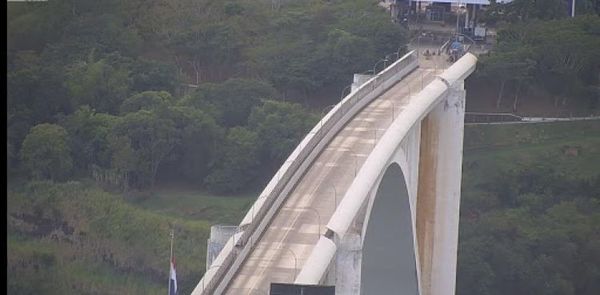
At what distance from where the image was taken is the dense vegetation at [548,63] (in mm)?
46375

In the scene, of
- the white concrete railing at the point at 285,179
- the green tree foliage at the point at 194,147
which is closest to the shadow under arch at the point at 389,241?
the white concrete railing at the point at 285,179

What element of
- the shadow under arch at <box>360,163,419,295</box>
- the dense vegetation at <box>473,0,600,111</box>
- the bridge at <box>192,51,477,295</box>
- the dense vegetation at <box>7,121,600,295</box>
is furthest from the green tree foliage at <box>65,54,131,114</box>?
the shadow under arch at <box>360,163,419,295</box>

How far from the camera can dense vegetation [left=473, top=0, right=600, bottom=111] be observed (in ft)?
152

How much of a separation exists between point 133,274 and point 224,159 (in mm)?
6611

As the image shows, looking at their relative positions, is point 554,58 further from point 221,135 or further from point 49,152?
point 49,152

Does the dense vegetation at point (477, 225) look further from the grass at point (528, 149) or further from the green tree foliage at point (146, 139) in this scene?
the green tree foliage at point (146, 139)

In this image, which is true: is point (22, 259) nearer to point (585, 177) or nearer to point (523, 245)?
point (523, 245)

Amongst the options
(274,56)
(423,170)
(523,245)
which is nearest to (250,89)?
(274,56)

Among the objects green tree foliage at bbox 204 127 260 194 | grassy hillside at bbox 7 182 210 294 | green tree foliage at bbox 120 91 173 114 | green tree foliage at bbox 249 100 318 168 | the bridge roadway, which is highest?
the bridge roadway

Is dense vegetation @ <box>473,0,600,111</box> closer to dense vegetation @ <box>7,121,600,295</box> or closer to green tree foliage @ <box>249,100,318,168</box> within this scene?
dense vegetation @ <box>7,121,600,295</box>

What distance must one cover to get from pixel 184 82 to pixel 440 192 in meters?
15.1

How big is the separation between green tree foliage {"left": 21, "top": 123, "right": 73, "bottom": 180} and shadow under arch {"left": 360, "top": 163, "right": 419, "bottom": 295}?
917 cm

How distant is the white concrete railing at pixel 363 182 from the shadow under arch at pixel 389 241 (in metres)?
1.15

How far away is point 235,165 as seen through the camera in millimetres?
40906
